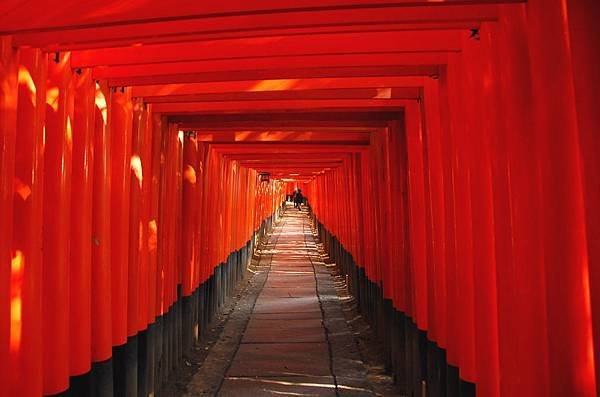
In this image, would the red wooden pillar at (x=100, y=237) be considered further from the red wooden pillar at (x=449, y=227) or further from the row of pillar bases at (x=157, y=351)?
the red wooden pillar at (x=449, y=227)

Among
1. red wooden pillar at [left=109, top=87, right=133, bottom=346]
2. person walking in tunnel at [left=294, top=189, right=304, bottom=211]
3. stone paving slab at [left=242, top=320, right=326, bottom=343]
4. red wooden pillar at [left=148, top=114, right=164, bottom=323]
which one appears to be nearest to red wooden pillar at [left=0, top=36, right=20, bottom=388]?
red wooden pillar at [left=109, top=87, right=133, bottom=346]

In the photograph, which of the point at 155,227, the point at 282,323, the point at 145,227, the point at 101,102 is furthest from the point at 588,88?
the point at 282,323

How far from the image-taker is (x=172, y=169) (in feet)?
16.5

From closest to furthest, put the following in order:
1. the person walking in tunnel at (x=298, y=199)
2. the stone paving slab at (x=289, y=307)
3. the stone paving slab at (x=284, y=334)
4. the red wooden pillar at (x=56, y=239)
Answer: the red wooden pillar at (x=56, y=239), the stone paving slab at (x=284, y=334), the stone paving slab at (x=289, y=307), the person walking in tunnel at (x=298, y=199)

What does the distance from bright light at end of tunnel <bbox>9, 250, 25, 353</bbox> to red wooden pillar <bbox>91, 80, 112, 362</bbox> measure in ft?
2.82

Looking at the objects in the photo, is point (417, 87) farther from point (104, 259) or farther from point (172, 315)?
point (172, 315)

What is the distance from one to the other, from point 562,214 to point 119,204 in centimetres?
285

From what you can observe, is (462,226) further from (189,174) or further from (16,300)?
(189,174)

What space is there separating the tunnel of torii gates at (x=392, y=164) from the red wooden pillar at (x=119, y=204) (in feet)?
0.04

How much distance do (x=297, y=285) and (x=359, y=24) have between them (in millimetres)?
10169

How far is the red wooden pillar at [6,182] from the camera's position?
2.12 m

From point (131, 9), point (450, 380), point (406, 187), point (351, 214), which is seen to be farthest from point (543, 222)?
point (351, 214)

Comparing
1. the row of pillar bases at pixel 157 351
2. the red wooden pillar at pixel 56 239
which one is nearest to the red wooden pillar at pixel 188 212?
the row of pillar bases at pixel 157 351

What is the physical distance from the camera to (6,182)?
7.02 feet
